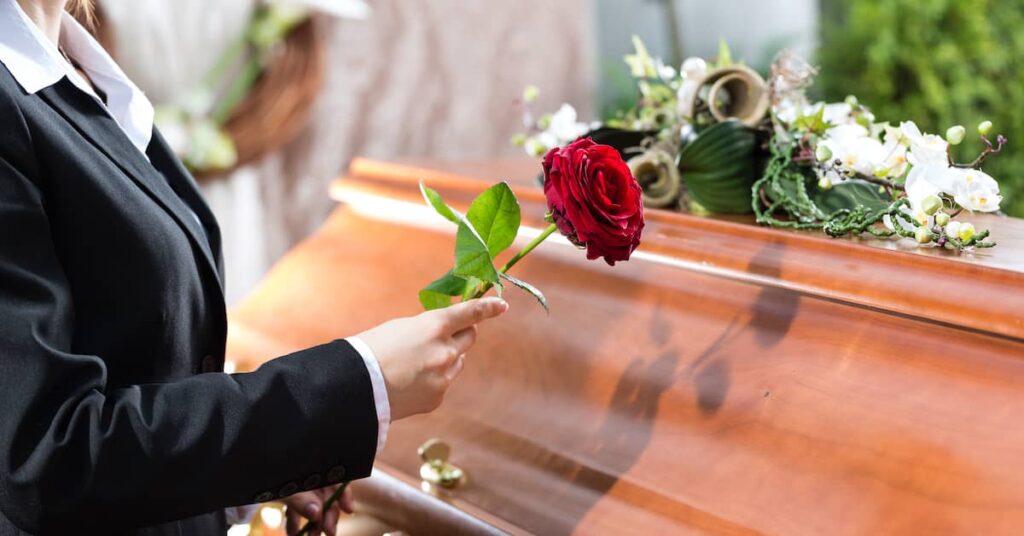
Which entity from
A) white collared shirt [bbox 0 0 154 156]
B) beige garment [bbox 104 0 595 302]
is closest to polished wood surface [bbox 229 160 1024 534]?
white collared shirt [bbox 0 0 154 156]

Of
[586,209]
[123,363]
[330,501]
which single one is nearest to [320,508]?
[330,501]

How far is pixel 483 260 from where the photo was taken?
913mm

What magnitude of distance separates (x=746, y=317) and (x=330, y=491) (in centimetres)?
53

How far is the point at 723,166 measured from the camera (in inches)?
49.7

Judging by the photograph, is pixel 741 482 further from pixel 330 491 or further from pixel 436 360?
pixel 330 491

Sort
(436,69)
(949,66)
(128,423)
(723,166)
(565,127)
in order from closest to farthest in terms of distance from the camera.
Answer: (128,423)
(723,166)
(565,127)
(436,69)
(949,66)

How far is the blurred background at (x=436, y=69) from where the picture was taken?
3484 mm

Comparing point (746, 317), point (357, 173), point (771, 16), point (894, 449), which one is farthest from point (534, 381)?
point (771, 16)

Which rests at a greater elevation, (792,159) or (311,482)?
(792,159)

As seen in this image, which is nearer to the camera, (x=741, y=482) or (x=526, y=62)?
(x=741, y=482)

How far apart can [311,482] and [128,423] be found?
0.17 m

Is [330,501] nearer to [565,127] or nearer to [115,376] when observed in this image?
[115,376]

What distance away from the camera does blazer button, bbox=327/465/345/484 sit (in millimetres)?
904

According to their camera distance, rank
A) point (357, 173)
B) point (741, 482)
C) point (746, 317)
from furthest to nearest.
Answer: point (357, 173) < point (746, 317) < point (741, 482)
